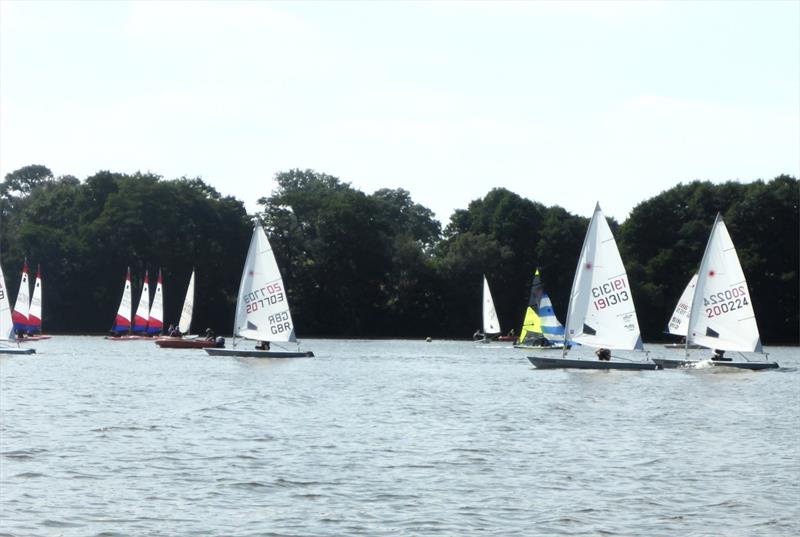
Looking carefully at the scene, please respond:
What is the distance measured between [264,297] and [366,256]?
177ft

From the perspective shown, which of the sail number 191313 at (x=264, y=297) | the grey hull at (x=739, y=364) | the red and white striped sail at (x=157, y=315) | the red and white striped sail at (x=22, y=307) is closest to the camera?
the grey hull at (x=739, y=364)

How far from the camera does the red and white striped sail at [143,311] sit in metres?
99.9

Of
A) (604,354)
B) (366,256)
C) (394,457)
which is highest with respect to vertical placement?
(366,256)

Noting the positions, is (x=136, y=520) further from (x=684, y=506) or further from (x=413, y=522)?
(x=684, y=506)

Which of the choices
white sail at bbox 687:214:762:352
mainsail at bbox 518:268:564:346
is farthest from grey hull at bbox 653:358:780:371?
mainsail at bbox 518:268:564:346

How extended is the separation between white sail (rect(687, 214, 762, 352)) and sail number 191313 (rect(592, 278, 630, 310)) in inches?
166

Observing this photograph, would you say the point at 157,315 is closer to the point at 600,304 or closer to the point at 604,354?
the point at 600,304

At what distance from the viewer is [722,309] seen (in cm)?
5747

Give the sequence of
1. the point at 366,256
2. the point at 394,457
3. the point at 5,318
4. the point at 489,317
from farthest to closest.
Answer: the point at 366,256 → the point at 489,317 → the point at 5,318 → the point at 394,457

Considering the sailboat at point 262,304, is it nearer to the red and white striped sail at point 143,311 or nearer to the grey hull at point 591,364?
the grey hull at point 591,364

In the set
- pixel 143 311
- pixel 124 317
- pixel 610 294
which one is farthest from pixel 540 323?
pixel 610 294

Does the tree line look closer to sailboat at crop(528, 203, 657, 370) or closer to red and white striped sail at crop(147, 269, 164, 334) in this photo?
red and white striped sail at crop(147, 269, 164, 334)

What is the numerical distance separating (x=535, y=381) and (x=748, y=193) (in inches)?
2611

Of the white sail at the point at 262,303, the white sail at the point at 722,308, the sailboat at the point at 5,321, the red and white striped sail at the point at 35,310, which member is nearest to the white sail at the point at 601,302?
the white sail at the point at 722,308
